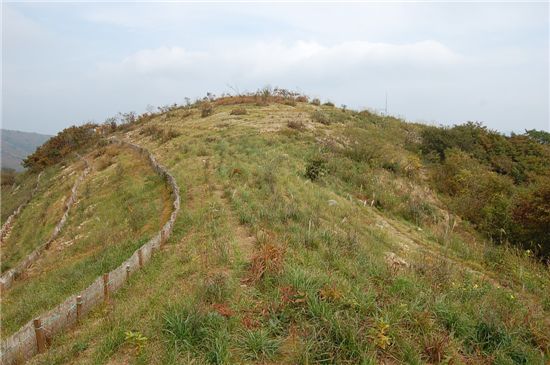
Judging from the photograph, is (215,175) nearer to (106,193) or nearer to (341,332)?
(106,193)

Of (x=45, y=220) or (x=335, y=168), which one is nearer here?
(x=335, y=168)

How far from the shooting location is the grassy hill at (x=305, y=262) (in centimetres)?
419

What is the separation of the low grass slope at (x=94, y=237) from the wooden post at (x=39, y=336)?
6.91 ft

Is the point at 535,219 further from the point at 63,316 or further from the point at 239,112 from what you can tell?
the point at 239,112

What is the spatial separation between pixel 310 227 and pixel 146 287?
10.2 feet

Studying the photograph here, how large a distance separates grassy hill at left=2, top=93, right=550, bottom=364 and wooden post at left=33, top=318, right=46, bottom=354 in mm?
188

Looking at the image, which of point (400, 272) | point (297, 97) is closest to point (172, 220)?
point (400, 272)

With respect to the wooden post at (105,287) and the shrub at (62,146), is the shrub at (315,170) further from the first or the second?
the shrub at (62,146)

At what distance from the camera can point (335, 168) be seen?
13375 millimetres

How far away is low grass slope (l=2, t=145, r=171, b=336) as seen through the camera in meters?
7.12

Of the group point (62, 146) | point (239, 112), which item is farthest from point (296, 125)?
point (62, 146)

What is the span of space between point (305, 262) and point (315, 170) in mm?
6498

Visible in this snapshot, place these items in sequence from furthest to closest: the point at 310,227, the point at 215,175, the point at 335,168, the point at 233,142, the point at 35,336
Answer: the point at 233,142
the point at 335,168
the point at 215,175
the point at 310,227
the point at 35,336

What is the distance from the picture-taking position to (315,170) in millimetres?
12039
